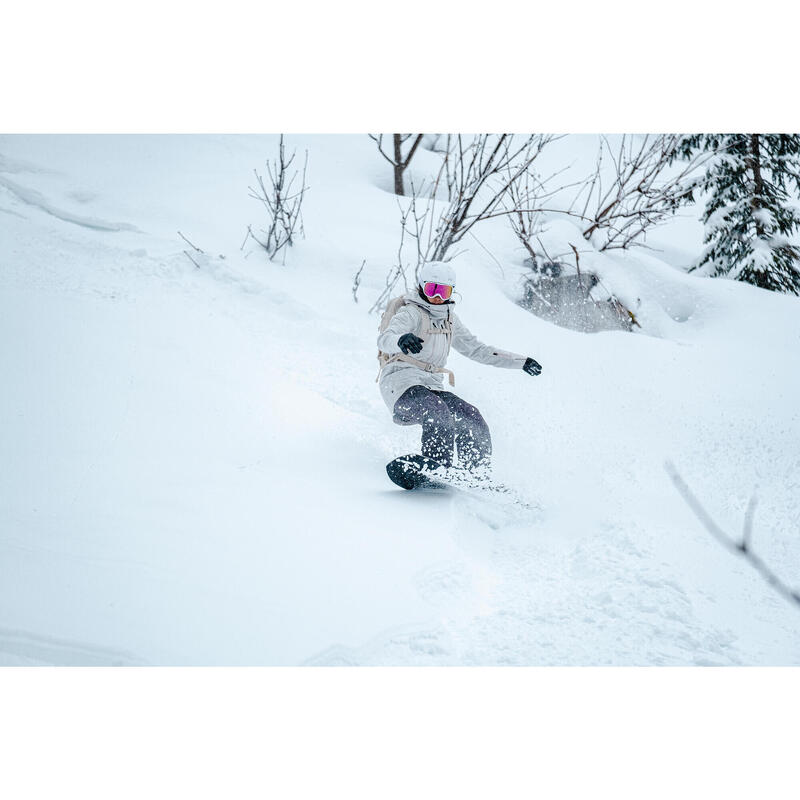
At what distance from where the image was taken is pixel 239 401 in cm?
313

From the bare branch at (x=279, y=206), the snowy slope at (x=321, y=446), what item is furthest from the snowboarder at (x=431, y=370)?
the bare branch at (x=279, y=206)

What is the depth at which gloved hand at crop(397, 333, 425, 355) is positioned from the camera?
2770 mm

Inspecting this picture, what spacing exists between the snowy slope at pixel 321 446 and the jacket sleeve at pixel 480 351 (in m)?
0.51

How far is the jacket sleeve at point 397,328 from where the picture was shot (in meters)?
2.92

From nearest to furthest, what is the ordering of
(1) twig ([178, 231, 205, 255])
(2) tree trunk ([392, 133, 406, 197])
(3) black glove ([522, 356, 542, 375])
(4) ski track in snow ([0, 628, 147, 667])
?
1. (4) ski track in snow ([0, 628, 147, 667])
2. (3) black glove ([522, 356, 542, 375])
3. (1) twig ([178, 231, 205, 255])
4. (2) tree trunk ([392, 133, 406, 197])

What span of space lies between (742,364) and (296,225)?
309 cm

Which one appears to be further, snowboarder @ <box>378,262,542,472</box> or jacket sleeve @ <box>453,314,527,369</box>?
jacket sleeve @ <box>453,314,527,369</box>

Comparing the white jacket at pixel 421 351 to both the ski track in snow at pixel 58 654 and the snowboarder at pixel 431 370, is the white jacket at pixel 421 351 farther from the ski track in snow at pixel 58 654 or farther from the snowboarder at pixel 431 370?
the ski track in snow at pixel 58 654

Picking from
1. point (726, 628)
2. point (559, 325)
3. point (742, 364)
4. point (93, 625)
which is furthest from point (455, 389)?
point (93, 625)

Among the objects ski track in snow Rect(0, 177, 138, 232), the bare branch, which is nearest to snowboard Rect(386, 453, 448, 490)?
the bare branch

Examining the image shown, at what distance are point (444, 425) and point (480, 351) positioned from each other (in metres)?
0.54

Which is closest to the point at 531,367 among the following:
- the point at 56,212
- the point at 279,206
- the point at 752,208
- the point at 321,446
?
Result: the point at 321,446

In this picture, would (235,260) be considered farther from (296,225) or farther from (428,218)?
(428,218)

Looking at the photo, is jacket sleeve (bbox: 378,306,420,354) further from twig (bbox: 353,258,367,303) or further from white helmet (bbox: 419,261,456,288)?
twig (bbox: 353,258,367,303)
